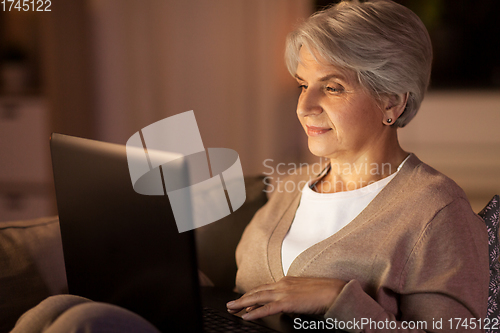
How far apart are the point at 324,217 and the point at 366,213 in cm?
14

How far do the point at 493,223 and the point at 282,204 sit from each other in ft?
1.92

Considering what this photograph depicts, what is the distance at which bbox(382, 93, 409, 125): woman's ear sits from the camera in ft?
3.84

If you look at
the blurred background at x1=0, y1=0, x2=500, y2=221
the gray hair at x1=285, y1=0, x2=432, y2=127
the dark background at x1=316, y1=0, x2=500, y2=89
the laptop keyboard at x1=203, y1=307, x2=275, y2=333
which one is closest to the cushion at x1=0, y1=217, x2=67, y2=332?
the laptop keyboard at x1=203, y1=307, x2=275, y2=333

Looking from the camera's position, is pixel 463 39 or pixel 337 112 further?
pixel 463 39

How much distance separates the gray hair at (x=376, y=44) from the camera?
3.58 feet

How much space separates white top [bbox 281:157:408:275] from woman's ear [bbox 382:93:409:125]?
5.1 inches

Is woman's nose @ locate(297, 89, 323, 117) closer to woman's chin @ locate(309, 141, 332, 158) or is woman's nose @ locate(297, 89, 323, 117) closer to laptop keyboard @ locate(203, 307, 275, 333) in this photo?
woman's chin @ locate(309, 141, 332, 158)

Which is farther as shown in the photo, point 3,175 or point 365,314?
point 3,175

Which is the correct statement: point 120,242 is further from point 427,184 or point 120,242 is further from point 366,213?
point 427,184

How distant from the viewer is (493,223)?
3.70 feet

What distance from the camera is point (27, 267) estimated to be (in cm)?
116

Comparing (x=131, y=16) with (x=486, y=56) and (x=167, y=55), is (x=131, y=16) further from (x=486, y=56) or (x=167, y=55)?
(x=486, y=56)

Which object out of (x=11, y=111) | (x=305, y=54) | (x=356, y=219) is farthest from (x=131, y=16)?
(x=356, y=219)

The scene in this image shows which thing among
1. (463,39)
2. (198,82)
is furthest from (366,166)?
(463,39)
